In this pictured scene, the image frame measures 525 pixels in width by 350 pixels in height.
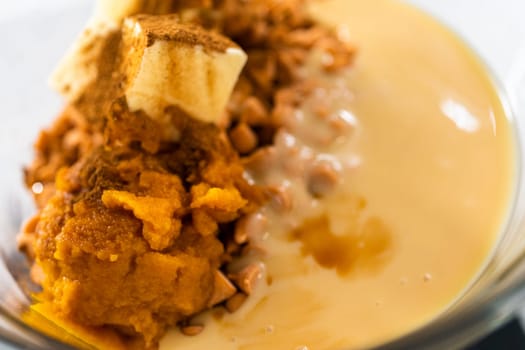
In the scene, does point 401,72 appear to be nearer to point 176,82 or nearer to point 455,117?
point 455,117

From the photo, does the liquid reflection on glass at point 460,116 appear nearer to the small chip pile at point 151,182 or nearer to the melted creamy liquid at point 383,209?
the melted creamy liquid at point 383,209

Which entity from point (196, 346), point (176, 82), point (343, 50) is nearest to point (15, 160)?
point (176, 82)

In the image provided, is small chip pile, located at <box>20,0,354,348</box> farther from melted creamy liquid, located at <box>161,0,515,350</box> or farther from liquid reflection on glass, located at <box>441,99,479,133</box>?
liquid reflection on glass, located at <box>441,99,479,133</box>

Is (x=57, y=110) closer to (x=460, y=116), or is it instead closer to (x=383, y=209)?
(x=383, y=209)

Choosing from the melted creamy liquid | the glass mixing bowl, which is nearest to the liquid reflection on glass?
the melted creamy liquid

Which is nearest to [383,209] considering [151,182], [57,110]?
[151,182]
